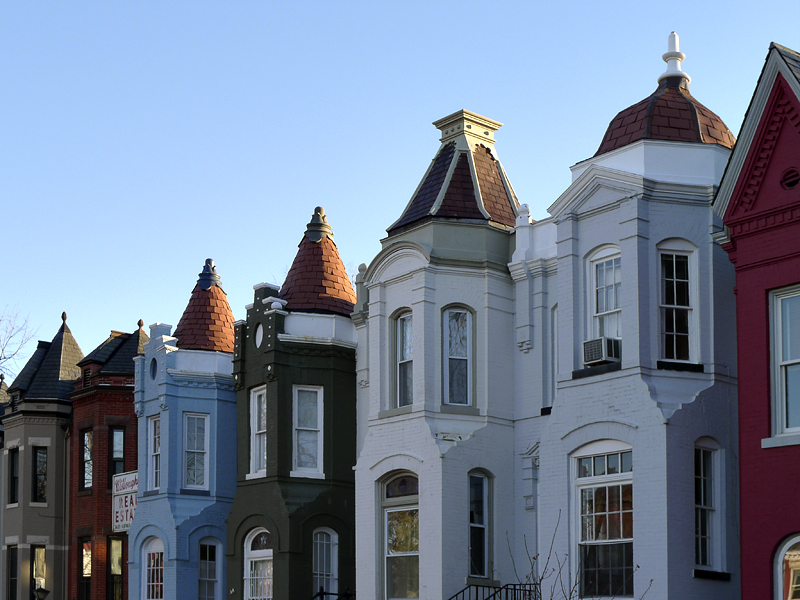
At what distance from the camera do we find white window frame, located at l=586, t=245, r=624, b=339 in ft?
70.8

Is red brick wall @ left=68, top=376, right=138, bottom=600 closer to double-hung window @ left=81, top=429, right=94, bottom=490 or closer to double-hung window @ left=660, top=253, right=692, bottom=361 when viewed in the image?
double-hung window @ left=81, top=429, right=94, bottom=490

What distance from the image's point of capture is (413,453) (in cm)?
2448

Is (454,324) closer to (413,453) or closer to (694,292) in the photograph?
(413,453)

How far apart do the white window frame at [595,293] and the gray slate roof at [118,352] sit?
16.4 meters

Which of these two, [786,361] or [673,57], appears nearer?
[786,361]

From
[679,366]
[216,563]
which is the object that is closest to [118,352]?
[216,563]

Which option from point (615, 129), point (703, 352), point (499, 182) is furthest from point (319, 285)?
point (703, 352)

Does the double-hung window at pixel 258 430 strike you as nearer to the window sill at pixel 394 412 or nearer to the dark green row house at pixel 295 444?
the dark green row house at pixel 295 444

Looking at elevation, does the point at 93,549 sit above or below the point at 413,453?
below

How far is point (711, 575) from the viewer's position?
19.9 m

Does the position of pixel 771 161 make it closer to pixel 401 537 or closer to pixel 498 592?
pixel 498 592

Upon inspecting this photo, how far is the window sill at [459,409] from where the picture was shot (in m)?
24.5

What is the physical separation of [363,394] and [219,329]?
5709 millimetres

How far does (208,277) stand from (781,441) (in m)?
19.1
